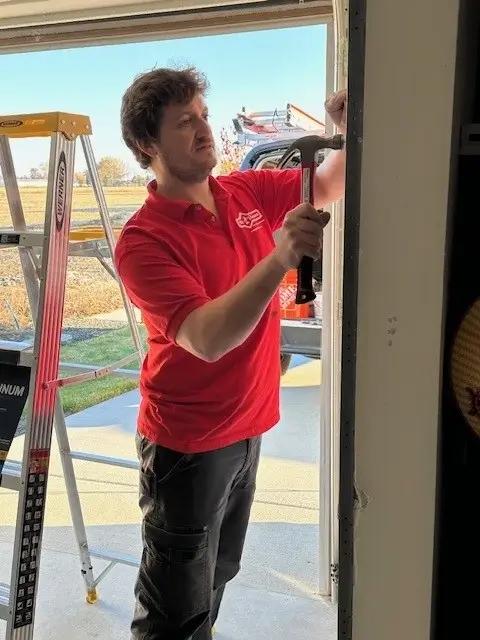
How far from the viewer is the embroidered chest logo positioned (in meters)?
1.43

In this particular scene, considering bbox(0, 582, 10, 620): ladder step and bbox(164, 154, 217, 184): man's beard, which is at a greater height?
bbox(164, 154, 217, 184): man's beard

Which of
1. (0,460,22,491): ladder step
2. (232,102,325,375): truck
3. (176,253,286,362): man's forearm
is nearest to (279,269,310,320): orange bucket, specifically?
(232,102,325,375): truck

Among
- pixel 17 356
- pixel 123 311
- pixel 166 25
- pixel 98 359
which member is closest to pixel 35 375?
pixel 17 356

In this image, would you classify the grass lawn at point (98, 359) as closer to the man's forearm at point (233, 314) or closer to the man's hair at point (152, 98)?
the man's hair at point (152, 98)

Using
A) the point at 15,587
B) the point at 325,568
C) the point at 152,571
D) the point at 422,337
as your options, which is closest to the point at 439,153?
Answer: the point at 422,337

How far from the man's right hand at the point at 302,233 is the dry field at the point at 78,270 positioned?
1257 millimetres

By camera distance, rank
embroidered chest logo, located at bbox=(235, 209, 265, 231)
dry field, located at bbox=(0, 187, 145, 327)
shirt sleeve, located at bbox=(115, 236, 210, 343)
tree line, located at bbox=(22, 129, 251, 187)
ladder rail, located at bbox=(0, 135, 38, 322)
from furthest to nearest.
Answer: tree line, located at bbox=(22, 129, 251, 187)
dry field, located at bbox=(0, 187, 145, 327)
ladder rail, located at bbox=(0, 135, 38, 322)
embroidered chest logo, located at bbox=(235, 209, 265, 231)
shirt sleeve, located at bbox=(115, 236, 210, 343)

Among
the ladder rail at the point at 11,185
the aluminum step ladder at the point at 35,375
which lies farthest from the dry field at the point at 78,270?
the aluminum step ladder at the point at 35,375

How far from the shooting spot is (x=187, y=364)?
1.37 meters

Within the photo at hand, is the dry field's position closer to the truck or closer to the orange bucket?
the truck

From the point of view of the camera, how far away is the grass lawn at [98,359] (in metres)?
2.97

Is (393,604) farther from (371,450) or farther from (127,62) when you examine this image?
(127,62)

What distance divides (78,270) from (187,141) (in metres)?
1.66

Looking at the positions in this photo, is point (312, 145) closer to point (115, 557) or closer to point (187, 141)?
point (187, 141)
